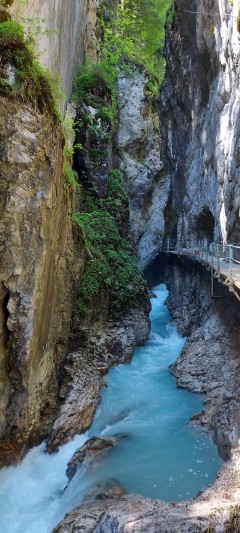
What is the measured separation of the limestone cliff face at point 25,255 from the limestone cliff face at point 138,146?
530 inches

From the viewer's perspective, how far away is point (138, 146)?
71.9 feet

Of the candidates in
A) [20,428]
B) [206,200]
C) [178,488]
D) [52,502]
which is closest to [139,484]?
[178,488]

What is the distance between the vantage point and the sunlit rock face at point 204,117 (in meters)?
12.8

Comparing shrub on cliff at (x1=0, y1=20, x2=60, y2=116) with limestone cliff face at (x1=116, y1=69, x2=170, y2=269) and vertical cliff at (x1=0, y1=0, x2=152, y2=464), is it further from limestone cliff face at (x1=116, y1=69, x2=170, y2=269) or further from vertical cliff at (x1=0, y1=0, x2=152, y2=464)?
limestone cliff face at (x1=116, y1=69, x2=170, y2=269)

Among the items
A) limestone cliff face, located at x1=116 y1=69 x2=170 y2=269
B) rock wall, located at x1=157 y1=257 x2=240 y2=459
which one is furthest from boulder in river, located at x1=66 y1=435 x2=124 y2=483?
limestone cliff face, located at x1=116 y1=69 x2=170 y2=269

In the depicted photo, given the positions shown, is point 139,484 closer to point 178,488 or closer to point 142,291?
point 178,488

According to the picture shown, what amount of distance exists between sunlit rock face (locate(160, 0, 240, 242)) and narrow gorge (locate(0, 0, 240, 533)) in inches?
4.9

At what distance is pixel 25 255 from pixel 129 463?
4342 mm

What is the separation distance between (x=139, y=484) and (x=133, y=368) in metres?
5.65

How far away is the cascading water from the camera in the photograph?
669cm

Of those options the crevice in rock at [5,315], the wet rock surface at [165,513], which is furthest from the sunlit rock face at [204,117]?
the wet rock surface at [165,513]

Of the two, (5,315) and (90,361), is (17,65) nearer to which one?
(5,315)

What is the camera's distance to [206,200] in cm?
1795

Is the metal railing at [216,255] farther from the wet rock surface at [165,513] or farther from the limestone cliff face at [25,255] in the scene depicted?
the wet rock surface at [165,513]
